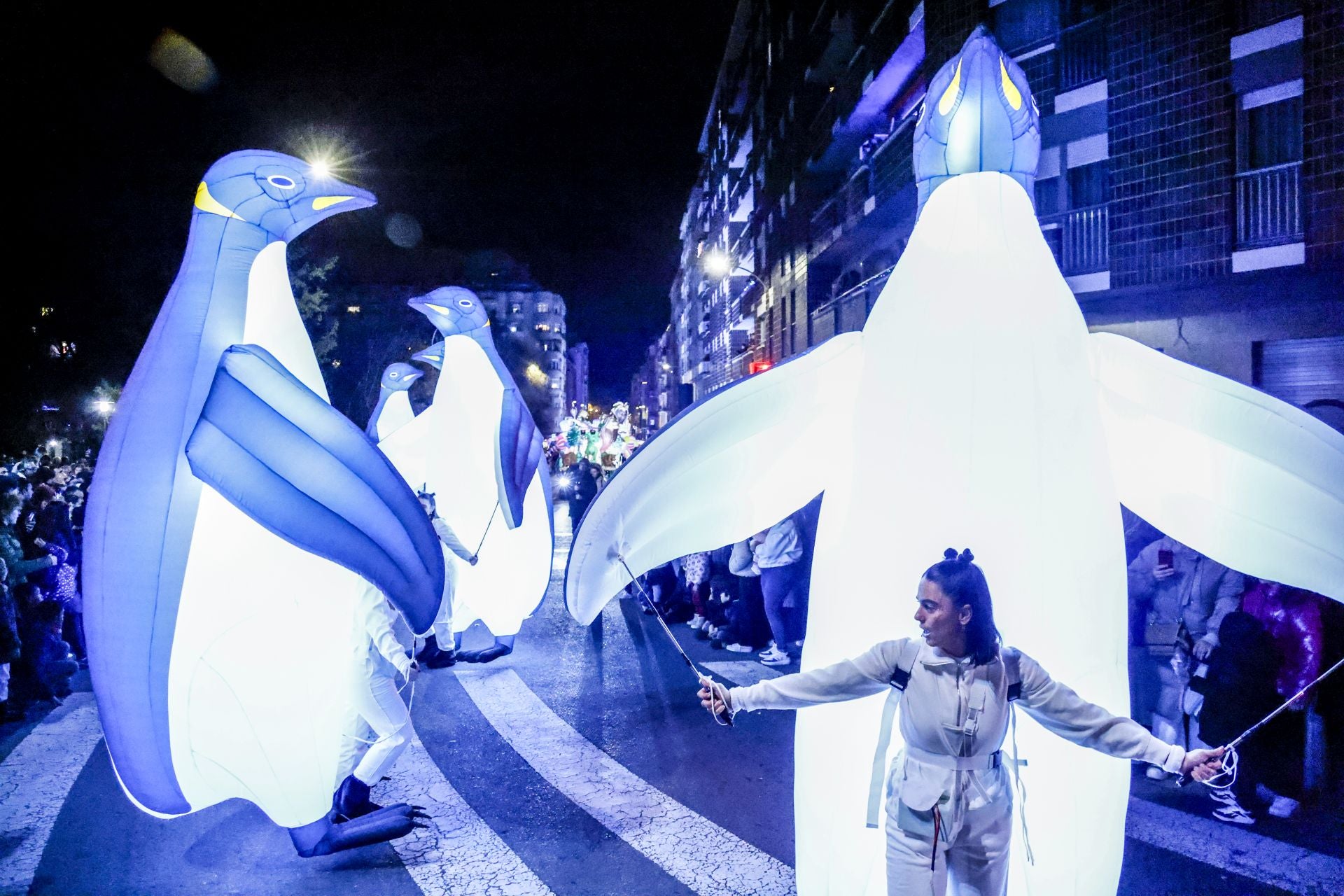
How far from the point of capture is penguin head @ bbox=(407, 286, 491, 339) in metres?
6.96

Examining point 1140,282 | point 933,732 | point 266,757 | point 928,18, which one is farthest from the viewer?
point 928,18

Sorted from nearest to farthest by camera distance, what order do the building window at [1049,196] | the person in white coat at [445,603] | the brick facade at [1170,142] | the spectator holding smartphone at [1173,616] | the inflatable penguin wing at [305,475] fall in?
the inflatable penguin wing at [305,475], the spectator holding smartphone at [1173,616], the person in white coat at [445,603], the brick facade at [1170,142], the building window at [1049,196]

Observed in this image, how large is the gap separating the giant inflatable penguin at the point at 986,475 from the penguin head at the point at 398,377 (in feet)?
18.3

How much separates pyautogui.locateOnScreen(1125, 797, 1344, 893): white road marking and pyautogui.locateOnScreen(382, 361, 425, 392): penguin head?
22.1 feet

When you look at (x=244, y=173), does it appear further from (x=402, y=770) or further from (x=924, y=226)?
(x=402, y=770)

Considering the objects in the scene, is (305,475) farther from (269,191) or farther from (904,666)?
(904,666)

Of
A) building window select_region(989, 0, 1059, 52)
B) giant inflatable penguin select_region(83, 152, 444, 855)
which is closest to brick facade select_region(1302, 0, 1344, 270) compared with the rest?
building window select_region(989, 0, 1059, 52)

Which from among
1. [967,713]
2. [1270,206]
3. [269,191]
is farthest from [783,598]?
[1270,206]

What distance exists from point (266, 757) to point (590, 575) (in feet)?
5.26

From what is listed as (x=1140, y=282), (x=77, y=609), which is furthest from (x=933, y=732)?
(x=1140, y=282)

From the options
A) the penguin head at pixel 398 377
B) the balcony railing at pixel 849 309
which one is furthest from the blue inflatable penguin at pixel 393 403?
the balcony railing at pixel 849 309

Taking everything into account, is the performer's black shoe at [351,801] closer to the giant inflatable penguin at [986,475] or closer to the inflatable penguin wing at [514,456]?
the giant inflatable penguin at [986,475]

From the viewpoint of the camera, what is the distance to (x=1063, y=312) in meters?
2.66

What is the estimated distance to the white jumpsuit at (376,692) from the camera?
3869 mm
